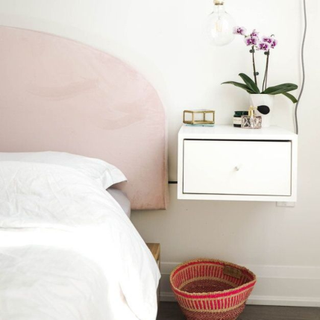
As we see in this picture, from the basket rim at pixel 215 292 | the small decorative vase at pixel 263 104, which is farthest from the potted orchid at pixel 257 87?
the basket rim at pixel 215 292

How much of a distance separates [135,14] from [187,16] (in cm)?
22

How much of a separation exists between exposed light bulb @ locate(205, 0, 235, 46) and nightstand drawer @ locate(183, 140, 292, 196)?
438 mm

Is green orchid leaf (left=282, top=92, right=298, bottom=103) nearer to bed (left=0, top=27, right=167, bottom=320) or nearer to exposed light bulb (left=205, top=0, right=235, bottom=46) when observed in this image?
exposed light bulb (left=205, top=0, right=235, bottom=46)

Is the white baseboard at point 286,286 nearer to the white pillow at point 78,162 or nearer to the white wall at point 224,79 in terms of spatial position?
the white wall at point 224,79

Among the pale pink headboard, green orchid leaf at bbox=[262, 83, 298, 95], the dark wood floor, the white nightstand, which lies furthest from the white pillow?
green orchid leaf at bbox=[262, 83, 298, 95]

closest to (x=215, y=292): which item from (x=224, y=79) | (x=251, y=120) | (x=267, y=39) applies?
(x=251, y=120)

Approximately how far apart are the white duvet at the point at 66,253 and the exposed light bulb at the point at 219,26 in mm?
775

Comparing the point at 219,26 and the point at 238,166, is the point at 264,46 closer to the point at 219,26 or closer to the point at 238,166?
the point at 219,26

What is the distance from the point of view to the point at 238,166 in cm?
195

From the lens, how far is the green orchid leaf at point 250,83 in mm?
2188

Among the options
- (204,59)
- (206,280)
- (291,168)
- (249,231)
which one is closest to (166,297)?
(206,280)

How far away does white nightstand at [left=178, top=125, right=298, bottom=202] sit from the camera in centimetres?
193

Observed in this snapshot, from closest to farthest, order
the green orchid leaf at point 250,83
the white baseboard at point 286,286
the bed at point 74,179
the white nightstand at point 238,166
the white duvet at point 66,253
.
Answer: the white duvet at point 66,253, the bed at point 74,179, the white nightstand at point 238,166, the green orchid leaf at point 250,83, the white baseboard at point 286,286

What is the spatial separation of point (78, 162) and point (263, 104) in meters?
0.78
